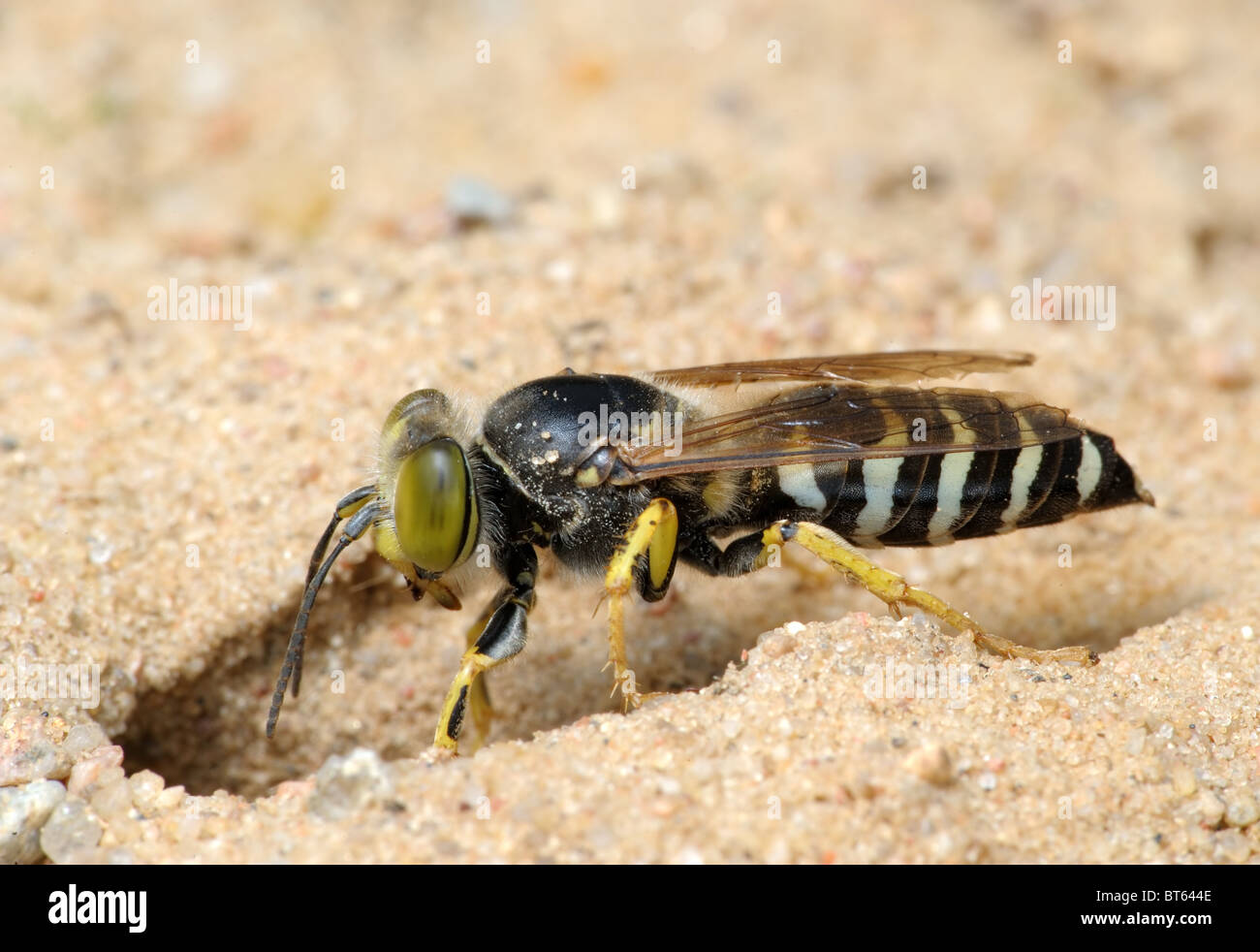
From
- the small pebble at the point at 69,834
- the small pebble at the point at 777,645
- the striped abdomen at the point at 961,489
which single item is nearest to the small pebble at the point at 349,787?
the small pebble at the point at 69,834

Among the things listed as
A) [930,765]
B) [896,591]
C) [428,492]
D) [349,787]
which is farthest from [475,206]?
[930,765]

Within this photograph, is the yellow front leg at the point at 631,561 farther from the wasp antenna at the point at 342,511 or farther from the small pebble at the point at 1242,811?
the small pebble at the point at 1242,811

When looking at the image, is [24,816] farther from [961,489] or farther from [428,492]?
[961,489]
